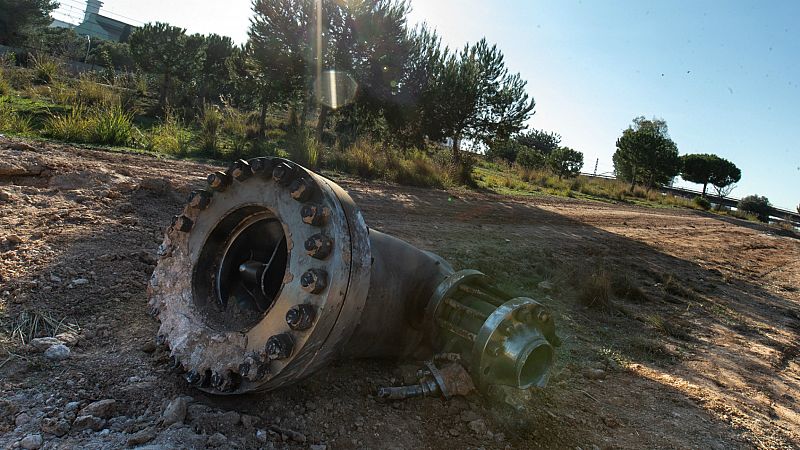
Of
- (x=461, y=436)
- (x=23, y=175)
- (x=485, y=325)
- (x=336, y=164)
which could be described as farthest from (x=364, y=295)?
(x=336, y=164)

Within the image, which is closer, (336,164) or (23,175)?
(23,175)

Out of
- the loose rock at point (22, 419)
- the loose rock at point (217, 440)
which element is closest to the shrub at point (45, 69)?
the loose rock at point (22, 419)

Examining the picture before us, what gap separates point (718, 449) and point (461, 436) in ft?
4.11

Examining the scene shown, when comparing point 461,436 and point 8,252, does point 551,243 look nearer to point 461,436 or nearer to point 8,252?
point 461,436

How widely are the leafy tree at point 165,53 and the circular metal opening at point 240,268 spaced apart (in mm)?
21367

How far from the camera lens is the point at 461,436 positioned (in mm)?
1954

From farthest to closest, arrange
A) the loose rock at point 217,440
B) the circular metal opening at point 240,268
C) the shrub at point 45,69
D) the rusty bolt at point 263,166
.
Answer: the shrub at point 45,69 → the circular metal opening at point 240,268 → the rusty bolt at point 263,166 → the loose rock at point 217,440

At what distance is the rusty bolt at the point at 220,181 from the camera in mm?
2080

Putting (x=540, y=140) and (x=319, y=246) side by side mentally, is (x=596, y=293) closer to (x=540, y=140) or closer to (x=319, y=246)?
(x=319, y=246)

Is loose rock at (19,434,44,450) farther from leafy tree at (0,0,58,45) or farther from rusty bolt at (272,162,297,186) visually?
leafy tree at (0,0,58,45)

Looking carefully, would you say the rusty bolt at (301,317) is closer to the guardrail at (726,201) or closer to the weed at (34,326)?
the weed at (34,326)

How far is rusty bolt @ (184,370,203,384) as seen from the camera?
5.98 feet

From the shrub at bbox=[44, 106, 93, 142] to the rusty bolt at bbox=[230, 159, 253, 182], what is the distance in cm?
670

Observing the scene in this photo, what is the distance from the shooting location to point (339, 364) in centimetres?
225
